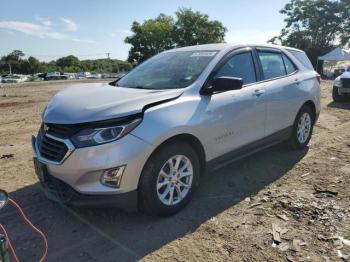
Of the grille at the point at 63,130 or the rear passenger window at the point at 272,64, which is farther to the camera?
the rear passenger window at the point at 272,64

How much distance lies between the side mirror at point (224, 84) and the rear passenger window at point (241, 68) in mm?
296

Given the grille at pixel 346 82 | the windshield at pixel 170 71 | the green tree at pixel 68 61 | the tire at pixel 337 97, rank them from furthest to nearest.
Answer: the green tree at pixel 68 61 → the tire at pixel 337 97 → the grille at pixel 346 82 → the windshield at pixel 170 71

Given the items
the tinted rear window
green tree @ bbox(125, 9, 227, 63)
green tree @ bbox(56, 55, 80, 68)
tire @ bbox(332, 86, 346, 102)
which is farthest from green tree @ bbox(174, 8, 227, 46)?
green tree @ bbox(56, 55, 80, 68)

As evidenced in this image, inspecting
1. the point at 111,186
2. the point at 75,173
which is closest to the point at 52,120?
the point at 75,173

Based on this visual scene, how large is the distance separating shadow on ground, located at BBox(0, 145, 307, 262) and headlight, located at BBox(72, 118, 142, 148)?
916 mm

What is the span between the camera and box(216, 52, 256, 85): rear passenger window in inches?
175

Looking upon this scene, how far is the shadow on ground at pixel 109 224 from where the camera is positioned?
10.6 ft

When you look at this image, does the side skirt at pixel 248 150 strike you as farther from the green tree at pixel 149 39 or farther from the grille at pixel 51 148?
the green tree at pixel 149 39

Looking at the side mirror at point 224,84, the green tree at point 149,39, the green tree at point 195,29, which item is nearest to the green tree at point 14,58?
the green tree at point 149,39

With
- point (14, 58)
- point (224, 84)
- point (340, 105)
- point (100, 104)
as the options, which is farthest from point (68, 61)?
point (100, 104)

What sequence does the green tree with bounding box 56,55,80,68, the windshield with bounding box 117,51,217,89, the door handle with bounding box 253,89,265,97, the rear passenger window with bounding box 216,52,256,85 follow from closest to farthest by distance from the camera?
the windshield with bounding box 117,51,217,89 → the rear passenger window with bounding box 216,52,256,85 → the door handle with bounding box 253,89,265,97 → the green tree with bounding box 56,55,80,68

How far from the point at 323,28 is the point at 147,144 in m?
56.9

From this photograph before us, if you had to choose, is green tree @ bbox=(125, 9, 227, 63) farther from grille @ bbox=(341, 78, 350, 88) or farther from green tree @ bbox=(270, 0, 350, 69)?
grille @ bbox=(341, 78, 350, 88)

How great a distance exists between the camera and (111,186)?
3336mm
